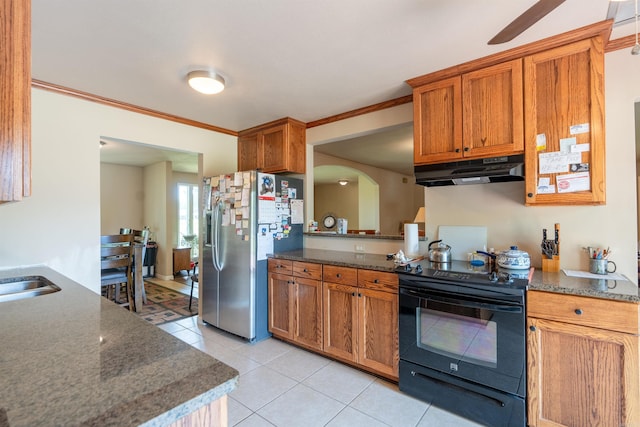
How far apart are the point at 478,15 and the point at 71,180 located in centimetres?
329

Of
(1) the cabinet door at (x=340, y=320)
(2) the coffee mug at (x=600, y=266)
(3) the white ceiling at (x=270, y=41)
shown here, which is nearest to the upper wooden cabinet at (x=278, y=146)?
(3) the white ceiling at (x=270, y=41)

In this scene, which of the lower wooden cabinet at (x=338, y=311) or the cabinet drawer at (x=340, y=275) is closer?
the lower wooden cabinet at (x=338, y=311)

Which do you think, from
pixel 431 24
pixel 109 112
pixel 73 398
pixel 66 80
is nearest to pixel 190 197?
pixel 109 112

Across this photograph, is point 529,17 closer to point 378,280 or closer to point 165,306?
point 378,280

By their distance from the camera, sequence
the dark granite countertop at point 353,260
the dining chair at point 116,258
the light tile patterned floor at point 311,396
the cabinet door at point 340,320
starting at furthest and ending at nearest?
the dining chair at point 116,258 → the cabinet door at point 340,320 → the dark granite countertop at point 353,260 → the light tile patterned floor at point 311,396

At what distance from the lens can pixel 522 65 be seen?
6.61 ft

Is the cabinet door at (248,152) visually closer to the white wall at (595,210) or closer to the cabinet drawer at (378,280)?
the cabinet drawer at (378,280)

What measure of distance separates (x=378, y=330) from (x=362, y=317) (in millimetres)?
156

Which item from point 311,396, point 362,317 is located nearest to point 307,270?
point 362,317

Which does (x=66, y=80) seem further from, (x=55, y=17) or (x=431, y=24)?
(x=431, y=24)

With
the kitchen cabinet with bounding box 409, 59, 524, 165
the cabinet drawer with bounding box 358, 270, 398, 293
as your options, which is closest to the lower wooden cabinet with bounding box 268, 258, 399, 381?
the cabinet drawer with bounding box 358, 270, 398, 293

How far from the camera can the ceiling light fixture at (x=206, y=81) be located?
7.49 feet

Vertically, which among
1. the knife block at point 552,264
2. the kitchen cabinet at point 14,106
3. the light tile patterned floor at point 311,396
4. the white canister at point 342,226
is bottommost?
the light tile patterned floor at point 311,396

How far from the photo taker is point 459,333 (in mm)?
1925
